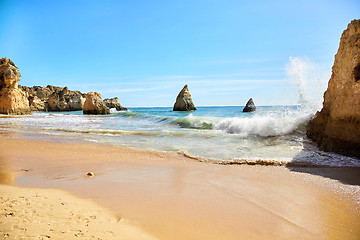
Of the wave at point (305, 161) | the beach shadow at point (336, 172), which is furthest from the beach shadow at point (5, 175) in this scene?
the beach shadow at point (336, 172)

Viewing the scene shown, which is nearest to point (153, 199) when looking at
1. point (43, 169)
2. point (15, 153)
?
point (43, 169)

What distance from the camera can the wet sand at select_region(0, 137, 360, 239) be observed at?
89.9 inches

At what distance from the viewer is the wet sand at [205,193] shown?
7.49 ft

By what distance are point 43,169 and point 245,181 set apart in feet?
12.8

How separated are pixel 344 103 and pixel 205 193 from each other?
5075 mm

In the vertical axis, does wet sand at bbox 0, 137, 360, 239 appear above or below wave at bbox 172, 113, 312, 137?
below

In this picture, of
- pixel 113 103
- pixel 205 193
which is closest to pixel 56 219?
pixel 205 193

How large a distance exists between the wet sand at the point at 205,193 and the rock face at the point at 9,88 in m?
27.1

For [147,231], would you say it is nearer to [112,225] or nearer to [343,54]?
[112,225]

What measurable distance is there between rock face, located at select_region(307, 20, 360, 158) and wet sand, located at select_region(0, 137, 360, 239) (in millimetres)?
1477

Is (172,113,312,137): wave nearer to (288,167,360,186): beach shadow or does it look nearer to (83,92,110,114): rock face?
(288,167,360,186): beach shadow

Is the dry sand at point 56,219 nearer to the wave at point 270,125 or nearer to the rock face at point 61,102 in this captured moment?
the wave at point 270,125

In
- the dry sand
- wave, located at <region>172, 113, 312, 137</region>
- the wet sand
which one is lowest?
the wet sand

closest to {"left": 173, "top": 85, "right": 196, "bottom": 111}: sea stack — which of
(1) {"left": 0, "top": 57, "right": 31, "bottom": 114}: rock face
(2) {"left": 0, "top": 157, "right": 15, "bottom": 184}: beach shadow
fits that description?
(1) {"left": 0, "top": 57, "right": 31, "bottom": 114}: rock face
